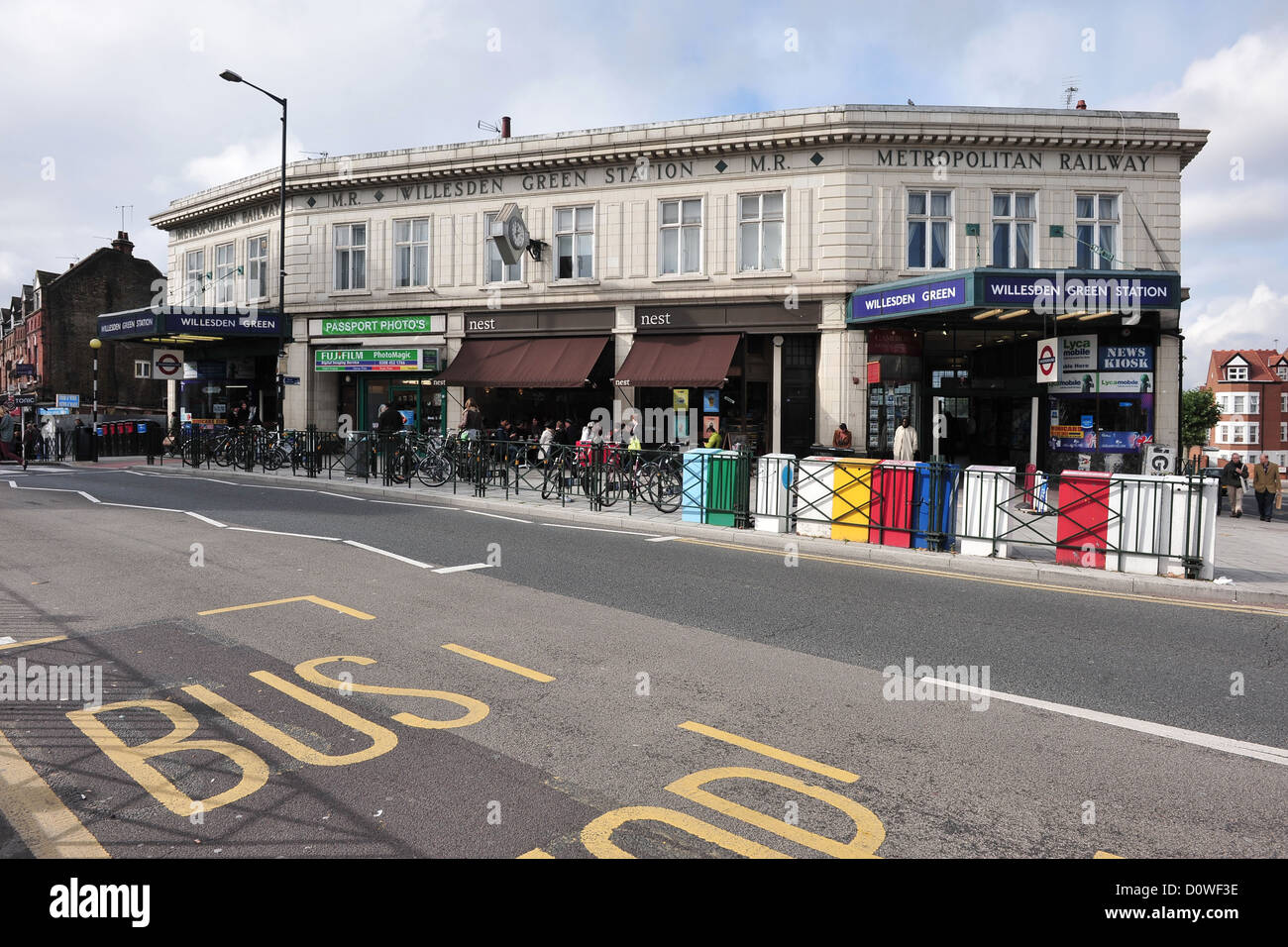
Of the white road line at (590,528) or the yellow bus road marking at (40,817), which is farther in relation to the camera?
the white road line at (590,528)

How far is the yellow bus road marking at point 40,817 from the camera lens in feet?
11.9

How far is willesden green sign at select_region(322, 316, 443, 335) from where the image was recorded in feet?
88.8

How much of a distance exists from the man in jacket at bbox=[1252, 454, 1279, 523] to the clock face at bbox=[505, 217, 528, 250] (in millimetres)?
19375

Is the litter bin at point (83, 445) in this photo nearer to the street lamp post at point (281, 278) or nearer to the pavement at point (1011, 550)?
the street lamp post at point (281, 278)

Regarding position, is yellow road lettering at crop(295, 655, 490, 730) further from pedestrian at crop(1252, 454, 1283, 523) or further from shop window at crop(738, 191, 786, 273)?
pedestrian at crop(1252, 454, 1283, 523)

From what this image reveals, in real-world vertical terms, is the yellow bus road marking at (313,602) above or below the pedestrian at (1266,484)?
below

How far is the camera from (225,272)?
31.7 metres

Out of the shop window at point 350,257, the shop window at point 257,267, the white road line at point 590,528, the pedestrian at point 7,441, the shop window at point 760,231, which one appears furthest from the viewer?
the pedestrian at point 7,441

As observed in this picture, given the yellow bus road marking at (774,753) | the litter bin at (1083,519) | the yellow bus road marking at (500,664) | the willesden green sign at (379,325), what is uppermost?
the willesden green sign at (379,325)

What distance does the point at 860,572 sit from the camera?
34.8ft

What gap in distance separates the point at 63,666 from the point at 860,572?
26.8 ft

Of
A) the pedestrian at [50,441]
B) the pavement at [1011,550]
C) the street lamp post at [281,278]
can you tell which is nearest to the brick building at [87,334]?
the pedestrian at [50,441]

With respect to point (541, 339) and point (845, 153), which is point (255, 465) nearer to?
point (541, 339)
